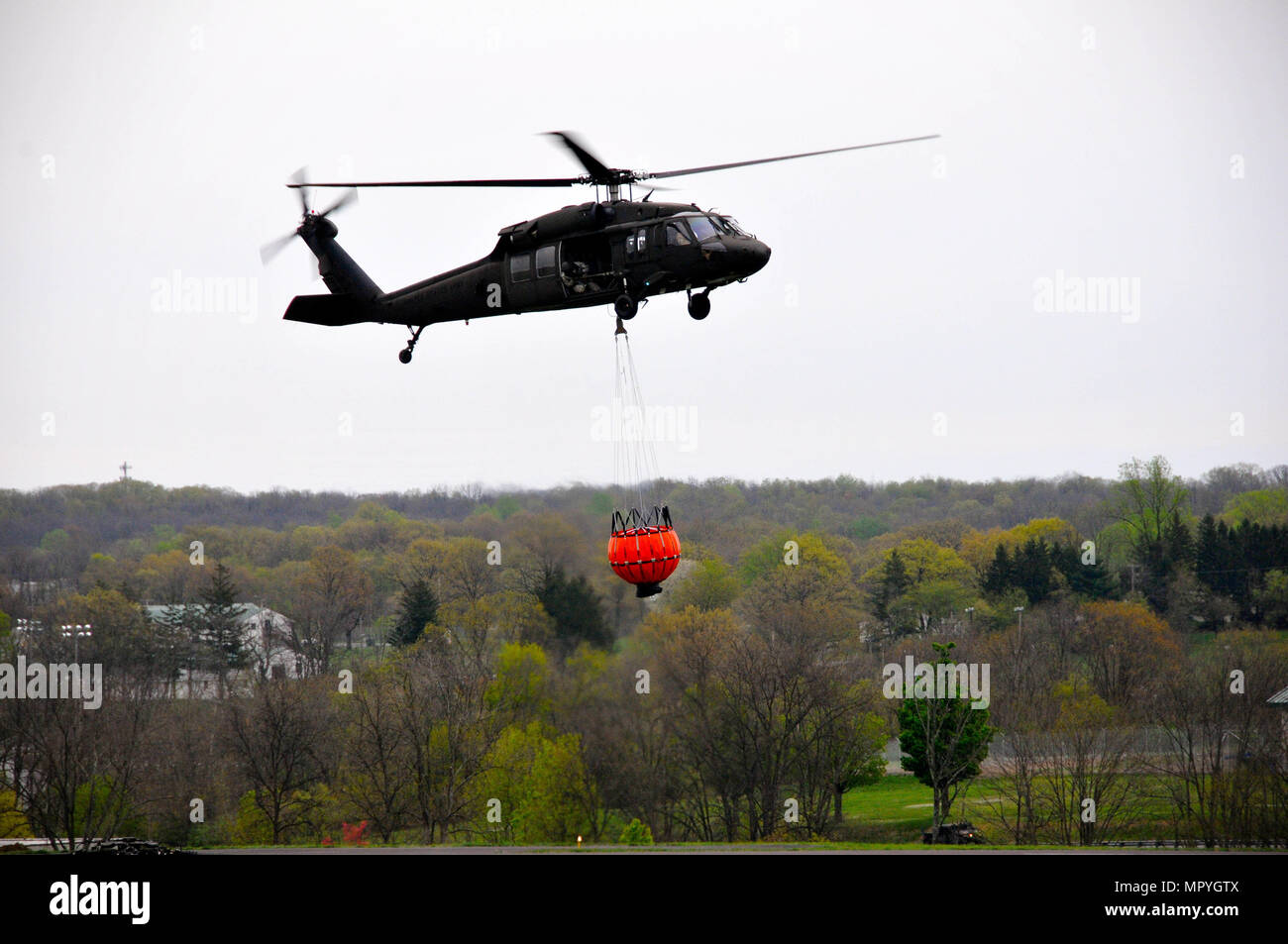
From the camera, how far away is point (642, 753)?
53.6 metres

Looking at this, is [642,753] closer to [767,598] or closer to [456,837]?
[456,837]

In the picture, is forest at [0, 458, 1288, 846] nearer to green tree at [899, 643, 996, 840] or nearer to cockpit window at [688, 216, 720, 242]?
green tree at [899, 643, 996, 840]

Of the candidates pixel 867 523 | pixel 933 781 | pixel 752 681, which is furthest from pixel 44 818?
pixel 867 523

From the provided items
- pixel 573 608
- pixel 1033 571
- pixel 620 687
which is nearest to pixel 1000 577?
pixel 1033 571

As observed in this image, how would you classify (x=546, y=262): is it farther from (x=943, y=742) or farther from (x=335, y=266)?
(x=943, y=742)

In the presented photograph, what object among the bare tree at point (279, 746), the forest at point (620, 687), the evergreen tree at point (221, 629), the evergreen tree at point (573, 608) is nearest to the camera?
the forest at point (620, 687)

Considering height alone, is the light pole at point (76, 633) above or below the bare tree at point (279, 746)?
above

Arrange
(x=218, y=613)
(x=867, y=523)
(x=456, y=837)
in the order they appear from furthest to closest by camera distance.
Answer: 1. (x=867, y=523)
2. (x=218, y=613)
3. (x=456, y=837)

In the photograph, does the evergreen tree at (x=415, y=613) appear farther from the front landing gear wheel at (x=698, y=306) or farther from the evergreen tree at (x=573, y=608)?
the front landing gear wheel at (x=698, y=306)

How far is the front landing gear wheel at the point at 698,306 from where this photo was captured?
1941 centimetres

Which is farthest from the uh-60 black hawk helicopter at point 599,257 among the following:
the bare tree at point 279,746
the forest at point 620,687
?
the bare tree at point 279,746

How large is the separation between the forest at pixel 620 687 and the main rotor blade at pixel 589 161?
31.2 metres

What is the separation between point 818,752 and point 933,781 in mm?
6485

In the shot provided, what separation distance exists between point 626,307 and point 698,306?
1110 millimetres
